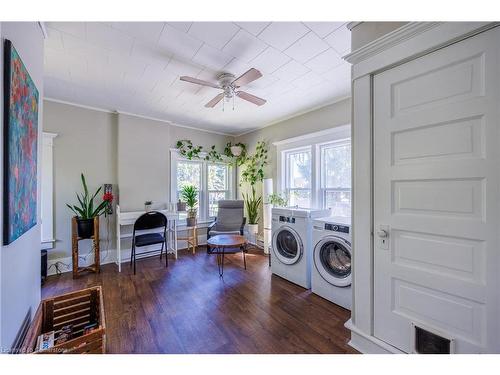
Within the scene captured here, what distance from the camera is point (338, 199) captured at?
315cm

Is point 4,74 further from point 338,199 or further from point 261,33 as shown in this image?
point 338,199

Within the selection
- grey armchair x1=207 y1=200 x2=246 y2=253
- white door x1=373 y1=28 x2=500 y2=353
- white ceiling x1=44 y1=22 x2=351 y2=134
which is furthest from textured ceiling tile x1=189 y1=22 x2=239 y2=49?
grey armchair x1=207 y1=200 x2=246 y2=253

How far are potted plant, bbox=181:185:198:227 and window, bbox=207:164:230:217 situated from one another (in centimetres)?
46

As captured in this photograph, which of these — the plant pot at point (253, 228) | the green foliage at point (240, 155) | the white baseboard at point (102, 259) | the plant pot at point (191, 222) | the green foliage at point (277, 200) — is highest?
the green foliage at point (240, 155)

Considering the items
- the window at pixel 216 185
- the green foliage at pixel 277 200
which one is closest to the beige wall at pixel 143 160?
the window at pixel 216 185

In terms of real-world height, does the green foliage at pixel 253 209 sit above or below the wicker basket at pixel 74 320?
above

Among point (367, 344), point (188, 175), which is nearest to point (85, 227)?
point (188, 175)

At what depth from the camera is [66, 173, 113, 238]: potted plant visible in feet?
9.58

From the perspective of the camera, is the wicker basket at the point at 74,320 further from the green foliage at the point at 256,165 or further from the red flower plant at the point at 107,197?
the green foliage at the point at 256,165

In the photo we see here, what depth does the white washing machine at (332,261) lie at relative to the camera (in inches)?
83.4

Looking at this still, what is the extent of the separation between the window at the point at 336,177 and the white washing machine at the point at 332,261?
855 mm

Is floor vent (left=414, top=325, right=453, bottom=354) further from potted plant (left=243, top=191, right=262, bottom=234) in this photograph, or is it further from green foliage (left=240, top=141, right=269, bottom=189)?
green foliage (left=240, top=141, right=269, bottom=189)

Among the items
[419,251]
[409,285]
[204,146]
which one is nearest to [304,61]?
[419,251]

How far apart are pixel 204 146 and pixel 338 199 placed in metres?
2.90
